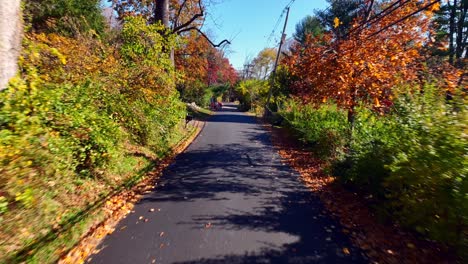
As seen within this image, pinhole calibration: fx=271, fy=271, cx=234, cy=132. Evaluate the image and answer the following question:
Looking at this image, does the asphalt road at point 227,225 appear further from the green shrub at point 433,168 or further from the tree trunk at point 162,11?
the tree trunk at point 162,11

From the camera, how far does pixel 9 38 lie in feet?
14.0

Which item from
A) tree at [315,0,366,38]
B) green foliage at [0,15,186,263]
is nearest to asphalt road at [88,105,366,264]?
green foliage at [0,15,186,263]

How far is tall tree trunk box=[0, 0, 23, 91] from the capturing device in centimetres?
413

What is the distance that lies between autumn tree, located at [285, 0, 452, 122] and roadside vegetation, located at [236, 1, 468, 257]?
A: 1.2 inches

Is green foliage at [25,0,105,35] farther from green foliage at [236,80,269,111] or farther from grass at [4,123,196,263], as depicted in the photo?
green foliage at [236,80,269,111]

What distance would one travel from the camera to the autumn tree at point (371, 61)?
8039mm

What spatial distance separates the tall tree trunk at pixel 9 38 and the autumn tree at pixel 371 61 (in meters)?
7.52

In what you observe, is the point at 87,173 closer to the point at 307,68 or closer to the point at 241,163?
the point at 241,163

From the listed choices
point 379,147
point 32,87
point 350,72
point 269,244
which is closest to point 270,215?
point 269,244

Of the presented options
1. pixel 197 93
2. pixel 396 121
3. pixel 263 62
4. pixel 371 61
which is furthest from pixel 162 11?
pixel 263 62

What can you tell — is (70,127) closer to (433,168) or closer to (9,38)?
(9,38)

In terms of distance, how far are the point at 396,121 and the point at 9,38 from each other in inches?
265

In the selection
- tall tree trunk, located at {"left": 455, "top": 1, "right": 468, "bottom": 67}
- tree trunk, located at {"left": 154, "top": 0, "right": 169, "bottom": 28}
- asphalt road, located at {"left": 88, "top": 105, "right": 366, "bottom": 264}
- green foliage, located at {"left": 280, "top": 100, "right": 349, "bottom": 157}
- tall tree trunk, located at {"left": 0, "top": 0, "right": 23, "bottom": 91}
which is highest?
tall tree trunk, located at {"left": 455, "top": 1, "right": 468, "bottom": 67}

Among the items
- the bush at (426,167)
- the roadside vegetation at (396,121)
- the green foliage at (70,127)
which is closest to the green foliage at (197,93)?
the roadside vegetation at (396,121)
